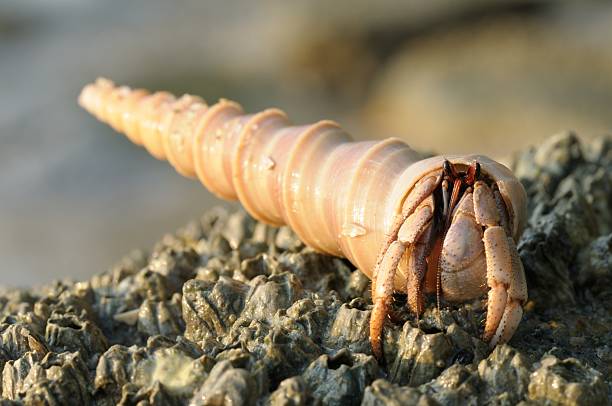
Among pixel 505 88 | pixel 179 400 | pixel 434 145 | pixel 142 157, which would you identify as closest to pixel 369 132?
pixel 434 145

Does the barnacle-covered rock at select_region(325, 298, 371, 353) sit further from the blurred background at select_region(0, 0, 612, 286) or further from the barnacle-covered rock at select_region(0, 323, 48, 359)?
the blurred background at select_region(0, 0, 612, 286)

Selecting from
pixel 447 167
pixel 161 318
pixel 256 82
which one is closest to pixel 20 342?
pixel 161 318

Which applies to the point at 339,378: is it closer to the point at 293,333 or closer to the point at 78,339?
the point at 293,333

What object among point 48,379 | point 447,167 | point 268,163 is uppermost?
point 268,163

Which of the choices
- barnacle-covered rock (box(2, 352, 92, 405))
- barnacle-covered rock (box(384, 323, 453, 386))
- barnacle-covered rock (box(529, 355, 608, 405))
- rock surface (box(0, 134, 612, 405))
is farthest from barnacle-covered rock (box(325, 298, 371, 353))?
barnacle-covered rock (box(2, 352, 92, 405))

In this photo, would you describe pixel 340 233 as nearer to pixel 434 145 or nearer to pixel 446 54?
pixel 434 145

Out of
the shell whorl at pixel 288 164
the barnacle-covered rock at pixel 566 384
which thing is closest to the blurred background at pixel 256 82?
the shell whorl at pixel 288 164
